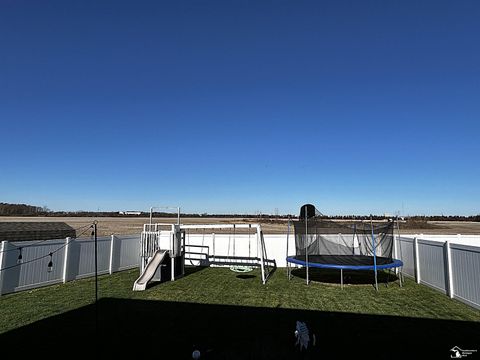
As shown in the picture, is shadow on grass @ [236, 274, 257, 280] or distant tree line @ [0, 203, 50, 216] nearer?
→ shadow on grass @ [236, 274, 257, 280]

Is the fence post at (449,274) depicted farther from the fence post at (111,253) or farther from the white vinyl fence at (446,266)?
the fence post at (111,253)

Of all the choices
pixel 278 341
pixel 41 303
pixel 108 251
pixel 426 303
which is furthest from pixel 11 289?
pixel 426 303

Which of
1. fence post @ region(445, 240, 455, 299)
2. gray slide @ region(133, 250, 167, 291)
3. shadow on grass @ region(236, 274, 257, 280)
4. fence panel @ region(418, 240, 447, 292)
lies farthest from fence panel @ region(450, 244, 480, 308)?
gray slide @ region(133, 250, 167, 291)

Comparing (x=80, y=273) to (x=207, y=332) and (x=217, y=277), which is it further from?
(x=207, y=332)

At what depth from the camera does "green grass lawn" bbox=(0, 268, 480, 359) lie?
525 centimetres

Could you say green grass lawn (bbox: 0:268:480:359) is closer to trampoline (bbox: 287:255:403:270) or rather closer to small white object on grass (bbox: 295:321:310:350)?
small white object on grass (bbox: 295:321:310:350)

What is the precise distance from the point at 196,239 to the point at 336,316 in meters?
9.93

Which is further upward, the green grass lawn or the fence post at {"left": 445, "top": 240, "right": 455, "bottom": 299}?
the fence post at {"left": 445, "top": 240, "right": 455, "bottom": 299}

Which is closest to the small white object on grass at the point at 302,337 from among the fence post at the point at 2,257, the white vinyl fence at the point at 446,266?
the white vinyl fence at the point at 446,266

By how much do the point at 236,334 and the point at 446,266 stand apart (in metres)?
6.09

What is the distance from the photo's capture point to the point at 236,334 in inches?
215

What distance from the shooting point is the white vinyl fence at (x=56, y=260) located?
8755 mm

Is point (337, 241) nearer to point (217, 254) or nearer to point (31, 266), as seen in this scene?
point (217, 254)

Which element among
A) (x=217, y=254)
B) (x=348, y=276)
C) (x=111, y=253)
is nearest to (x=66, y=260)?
(x=111, y=253)
